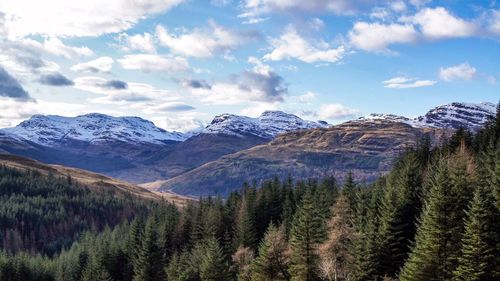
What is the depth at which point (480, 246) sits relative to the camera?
147ft

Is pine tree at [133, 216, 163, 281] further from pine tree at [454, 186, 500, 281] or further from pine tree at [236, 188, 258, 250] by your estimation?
pine tree at [454, 186, 500, 281]

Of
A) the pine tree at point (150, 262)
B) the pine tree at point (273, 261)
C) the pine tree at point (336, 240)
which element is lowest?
the pine tree at point (150, 262)

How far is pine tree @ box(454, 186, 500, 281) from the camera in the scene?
4453 cm

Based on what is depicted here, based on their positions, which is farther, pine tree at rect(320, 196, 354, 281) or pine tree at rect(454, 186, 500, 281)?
pine tree at rect(320, 196, 354, 281)

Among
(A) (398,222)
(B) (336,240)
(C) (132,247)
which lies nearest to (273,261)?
(B) (336,240)

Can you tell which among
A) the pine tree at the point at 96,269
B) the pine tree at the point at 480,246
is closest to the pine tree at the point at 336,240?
the pine tree at the point at 480,246

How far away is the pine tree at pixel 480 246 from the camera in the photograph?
44.5 m

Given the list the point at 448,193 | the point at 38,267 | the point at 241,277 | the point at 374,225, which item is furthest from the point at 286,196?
the point at 38,267

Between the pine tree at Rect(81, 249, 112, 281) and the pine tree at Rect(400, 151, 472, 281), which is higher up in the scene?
the pine tree at Rect(400, 151, 472, 281)

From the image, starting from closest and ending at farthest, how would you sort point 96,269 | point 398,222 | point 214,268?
point 398,222 < point 214,268 < point 96,269

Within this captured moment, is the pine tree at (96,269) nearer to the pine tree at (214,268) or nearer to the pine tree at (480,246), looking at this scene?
the pine tree at (214,268)

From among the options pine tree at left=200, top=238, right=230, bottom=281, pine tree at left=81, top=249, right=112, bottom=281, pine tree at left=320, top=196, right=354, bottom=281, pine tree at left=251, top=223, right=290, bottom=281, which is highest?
pine tree at left=320, top=196, right=354, bottom=281

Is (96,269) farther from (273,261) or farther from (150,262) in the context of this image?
(273,261)

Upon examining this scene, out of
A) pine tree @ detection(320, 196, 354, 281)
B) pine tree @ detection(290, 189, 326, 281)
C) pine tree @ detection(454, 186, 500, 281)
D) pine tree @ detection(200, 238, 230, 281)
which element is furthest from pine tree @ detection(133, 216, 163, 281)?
pine tree @ detection(454, 186, 500, 281)
